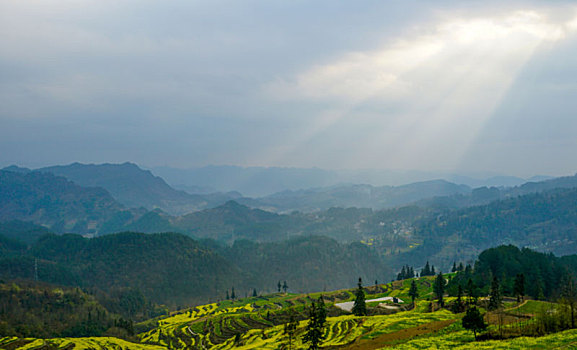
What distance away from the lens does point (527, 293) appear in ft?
418

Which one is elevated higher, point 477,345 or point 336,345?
point 477,345

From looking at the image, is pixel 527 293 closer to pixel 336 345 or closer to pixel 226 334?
pixel 336 345

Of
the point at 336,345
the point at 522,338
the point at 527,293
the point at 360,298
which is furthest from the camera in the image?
the point at 527,293

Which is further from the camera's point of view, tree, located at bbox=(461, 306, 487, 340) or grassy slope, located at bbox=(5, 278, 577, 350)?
tree, located at bbox=(461, 306, 487, 340)

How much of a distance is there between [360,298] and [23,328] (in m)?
171

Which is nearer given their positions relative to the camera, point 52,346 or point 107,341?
point 52,346

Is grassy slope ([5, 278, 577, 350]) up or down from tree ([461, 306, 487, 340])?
down

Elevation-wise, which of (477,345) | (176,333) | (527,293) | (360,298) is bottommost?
(176,333)

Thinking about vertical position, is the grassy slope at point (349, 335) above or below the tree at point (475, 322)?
below

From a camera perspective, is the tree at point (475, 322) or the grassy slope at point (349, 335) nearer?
the grassy slope at point (349, 335)

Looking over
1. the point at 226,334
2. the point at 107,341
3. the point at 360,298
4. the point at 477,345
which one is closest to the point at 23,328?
the point at 107,341

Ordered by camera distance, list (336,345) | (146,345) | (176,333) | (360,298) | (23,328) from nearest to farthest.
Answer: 1. (336,345)
2. (360,298)
3. (146,345)
4. (176,333)
5. (23,328)

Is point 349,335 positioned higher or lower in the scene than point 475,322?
lower

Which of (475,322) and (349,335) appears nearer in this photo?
(475,322)
